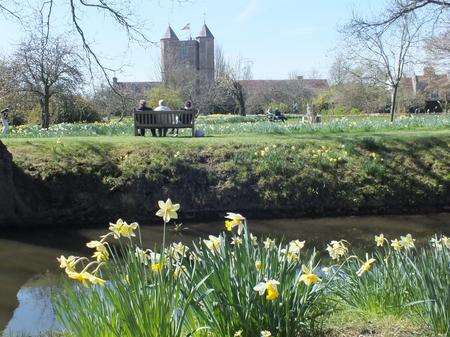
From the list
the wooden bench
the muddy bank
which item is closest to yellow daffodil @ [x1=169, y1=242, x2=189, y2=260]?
the muddy bank

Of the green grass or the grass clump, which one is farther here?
the green grass

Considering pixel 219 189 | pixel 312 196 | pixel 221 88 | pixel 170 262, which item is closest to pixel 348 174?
pixel 312 196

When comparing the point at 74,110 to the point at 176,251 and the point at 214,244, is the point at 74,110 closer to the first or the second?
the point at 176,251

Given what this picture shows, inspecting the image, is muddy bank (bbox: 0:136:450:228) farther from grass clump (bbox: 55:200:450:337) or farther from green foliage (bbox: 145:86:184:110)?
green foliage (bbox: 145:86:184:110)

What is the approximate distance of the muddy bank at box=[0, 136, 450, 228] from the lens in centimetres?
1298

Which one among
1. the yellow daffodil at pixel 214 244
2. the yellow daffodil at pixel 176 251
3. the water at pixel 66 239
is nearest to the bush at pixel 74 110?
the water at pixel 66 239

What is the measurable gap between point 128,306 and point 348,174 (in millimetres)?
11247

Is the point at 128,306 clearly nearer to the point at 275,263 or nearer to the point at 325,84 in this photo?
the point at 275,263

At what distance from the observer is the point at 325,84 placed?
7119 centimetres

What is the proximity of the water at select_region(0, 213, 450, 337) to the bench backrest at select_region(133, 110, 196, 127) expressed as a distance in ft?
18.9

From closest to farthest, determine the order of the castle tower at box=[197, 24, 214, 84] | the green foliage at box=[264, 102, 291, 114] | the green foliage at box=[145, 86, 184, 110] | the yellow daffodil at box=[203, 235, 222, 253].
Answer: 1. the yellow daffodil at box=[203, 235, 222, 253]
2. the green foliage at box=[145, 86, 184, 110]
3. the green foliage at box=[264, 102, 291, 114]
4. the castle tower at box=[197, 24, 214, 84]

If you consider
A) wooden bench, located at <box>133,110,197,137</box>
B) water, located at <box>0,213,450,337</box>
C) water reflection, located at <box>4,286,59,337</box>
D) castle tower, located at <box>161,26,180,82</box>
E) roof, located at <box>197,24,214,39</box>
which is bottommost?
water, located at <box>0,213,450,337</box>

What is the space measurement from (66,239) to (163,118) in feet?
23.1

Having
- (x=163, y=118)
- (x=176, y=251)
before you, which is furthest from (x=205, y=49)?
(x=176, y=251)
